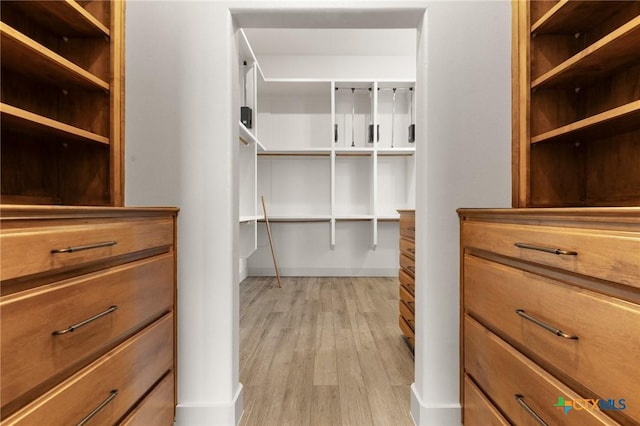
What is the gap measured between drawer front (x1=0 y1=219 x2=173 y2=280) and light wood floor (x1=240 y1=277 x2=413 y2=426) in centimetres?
95

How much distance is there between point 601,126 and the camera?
112 centimetres

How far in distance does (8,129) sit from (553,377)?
1794mm

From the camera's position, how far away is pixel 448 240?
4.56 ft

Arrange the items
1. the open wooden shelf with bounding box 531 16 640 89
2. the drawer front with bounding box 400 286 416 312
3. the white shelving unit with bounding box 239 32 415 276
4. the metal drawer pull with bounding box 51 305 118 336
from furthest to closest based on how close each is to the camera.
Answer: the white shelving unit with bounding box 239 32 415 276
the drawer front with bounding box 400 286 416 312
the open wooden shelf with bounding box 531 16 640 89
the metal drawer pull with bounding box 51 305 118 336

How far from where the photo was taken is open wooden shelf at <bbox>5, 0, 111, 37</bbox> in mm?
1146

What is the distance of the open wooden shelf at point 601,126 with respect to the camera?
94 centimetres

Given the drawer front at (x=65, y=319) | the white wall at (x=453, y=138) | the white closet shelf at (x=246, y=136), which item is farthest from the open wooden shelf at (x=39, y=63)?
the white closet shelf at (x=246, y=136)

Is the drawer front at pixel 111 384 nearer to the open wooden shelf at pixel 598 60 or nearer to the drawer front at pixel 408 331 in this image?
the drawer front at pixel 408 331

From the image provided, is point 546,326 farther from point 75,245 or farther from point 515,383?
point 75,245

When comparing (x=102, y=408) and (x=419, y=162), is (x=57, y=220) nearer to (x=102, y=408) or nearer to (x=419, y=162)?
(x=102, y=408)

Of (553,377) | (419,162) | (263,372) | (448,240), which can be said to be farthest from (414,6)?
(263,372)

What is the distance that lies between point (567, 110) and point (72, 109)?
78.5 inches

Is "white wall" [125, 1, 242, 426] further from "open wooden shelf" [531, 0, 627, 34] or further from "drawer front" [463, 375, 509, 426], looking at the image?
"open wooden shelf" [531, 0, 627, 34]

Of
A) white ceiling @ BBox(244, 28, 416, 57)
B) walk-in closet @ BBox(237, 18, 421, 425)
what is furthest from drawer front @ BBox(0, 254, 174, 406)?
white ceiling @ BBox(244, 28, 416, 57)
